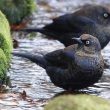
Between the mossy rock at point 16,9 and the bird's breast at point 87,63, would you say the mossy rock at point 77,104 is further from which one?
the mossy rock at point 16,9

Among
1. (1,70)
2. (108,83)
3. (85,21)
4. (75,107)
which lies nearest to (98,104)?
(75,107)

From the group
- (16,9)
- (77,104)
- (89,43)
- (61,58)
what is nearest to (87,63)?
(89,43)

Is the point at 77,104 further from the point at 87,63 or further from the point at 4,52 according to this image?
the point at 4,52

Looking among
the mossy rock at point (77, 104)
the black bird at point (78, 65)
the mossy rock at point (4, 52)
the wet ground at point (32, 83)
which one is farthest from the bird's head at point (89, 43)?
the mossy rock at point (77, 104)

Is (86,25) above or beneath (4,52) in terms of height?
beneath

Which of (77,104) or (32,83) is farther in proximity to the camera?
(32,83)

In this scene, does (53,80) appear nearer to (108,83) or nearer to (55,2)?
(108,83)

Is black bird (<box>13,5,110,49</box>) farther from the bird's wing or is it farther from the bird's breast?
the bird's breast

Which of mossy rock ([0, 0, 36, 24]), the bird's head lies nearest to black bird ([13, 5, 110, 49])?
mossy rock ([0, 0, 36, 24])
